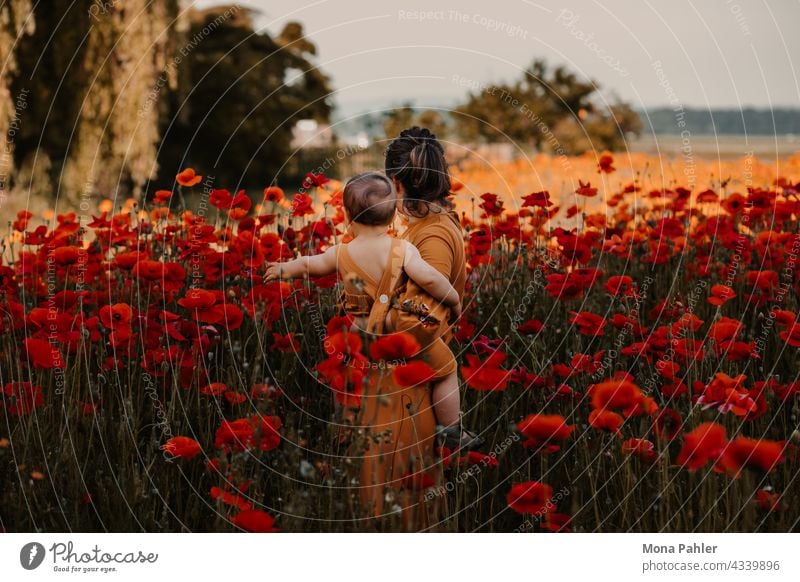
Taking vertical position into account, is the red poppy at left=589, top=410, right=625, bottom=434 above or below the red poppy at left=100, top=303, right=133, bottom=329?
below

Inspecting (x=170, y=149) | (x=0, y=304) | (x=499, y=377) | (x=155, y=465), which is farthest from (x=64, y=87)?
(x=499, y=377)

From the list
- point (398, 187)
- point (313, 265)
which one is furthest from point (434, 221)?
point (313, 265)

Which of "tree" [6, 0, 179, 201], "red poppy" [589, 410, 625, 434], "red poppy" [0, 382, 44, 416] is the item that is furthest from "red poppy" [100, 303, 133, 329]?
"tree" [6, 0, 179, 201]

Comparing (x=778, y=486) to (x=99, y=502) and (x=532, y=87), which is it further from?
(x=532, y=87)

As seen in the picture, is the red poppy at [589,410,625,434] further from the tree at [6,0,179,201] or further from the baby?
the tree at [6,0,179,201]

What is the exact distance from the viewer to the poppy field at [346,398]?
190cm

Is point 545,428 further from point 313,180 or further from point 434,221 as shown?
point 313,180

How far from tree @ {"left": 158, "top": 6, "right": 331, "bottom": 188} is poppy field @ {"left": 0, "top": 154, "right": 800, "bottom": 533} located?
37.2 ft

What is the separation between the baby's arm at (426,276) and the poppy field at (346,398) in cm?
19

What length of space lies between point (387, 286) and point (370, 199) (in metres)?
0.23

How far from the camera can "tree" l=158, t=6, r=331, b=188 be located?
14680 mm

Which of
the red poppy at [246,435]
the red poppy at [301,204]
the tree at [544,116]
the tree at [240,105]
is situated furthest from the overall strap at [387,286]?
the tree at [240,105]

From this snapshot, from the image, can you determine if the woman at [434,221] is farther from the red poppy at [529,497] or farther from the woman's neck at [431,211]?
the red poppy at [529,497]
